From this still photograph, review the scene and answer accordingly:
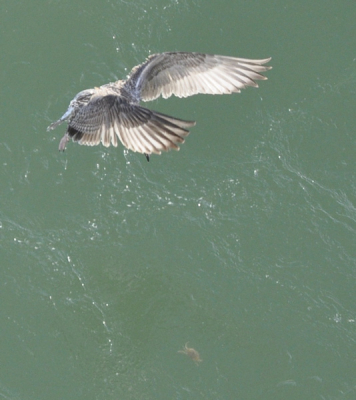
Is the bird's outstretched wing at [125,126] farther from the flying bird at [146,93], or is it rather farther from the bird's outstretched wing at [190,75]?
the bird's outstretched wing at [190,75]

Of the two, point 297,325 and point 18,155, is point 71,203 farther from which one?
point 297,325

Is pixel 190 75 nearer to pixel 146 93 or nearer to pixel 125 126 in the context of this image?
pixel 146 93

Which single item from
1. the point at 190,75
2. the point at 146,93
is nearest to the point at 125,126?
the point at 146,93

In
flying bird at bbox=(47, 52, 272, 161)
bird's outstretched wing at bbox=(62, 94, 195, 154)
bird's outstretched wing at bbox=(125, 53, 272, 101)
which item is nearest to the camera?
bird's outstretched wing at bbox=(62, 94, 195, 154)

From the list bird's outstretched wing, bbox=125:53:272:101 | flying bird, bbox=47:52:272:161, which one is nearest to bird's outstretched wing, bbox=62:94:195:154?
flying bird, bbox=47:52:272:161

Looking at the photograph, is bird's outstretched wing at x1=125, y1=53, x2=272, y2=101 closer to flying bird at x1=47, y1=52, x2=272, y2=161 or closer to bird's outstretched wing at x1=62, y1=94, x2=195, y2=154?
flying bird at x1=47, y1=52, x2=272, y2=161

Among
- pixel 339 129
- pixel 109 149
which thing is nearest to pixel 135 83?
pixel 109 149

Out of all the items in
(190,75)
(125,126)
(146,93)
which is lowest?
(125,126)
